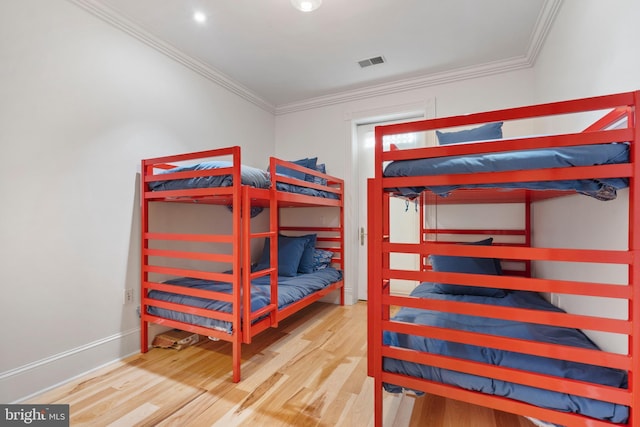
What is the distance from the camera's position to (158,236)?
215 centimetres

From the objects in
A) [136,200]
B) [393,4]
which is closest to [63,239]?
[136,200]

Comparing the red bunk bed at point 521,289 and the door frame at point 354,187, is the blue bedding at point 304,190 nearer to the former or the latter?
the door frame at point 354,187

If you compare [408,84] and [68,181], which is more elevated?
[408,84]

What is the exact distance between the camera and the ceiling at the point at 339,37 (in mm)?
2076

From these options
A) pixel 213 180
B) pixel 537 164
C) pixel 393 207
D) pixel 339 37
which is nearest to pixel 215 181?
pixel 213 180

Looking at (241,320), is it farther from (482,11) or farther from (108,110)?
(482,11)

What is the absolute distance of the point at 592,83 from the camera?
154 centimetres

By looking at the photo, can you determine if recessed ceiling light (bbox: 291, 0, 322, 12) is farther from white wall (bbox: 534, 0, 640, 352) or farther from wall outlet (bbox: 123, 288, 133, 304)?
wall outlet (bbox: 123, 288, 133, 304)

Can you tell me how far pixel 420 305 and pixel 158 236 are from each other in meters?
1.89

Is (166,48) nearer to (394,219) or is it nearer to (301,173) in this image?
(301,173)

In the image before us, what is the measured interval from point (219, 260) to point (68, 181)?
3.66 ft

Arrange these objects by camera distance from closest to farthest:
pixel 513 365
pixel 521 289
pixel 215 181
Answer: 1. pixel 521 289
2. pixel 513 365
3. pixel 215 181

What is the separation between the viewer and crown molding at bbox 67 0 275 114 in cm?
202

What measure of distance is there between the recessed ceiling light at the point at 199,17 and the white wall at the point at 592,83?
2.43 m
